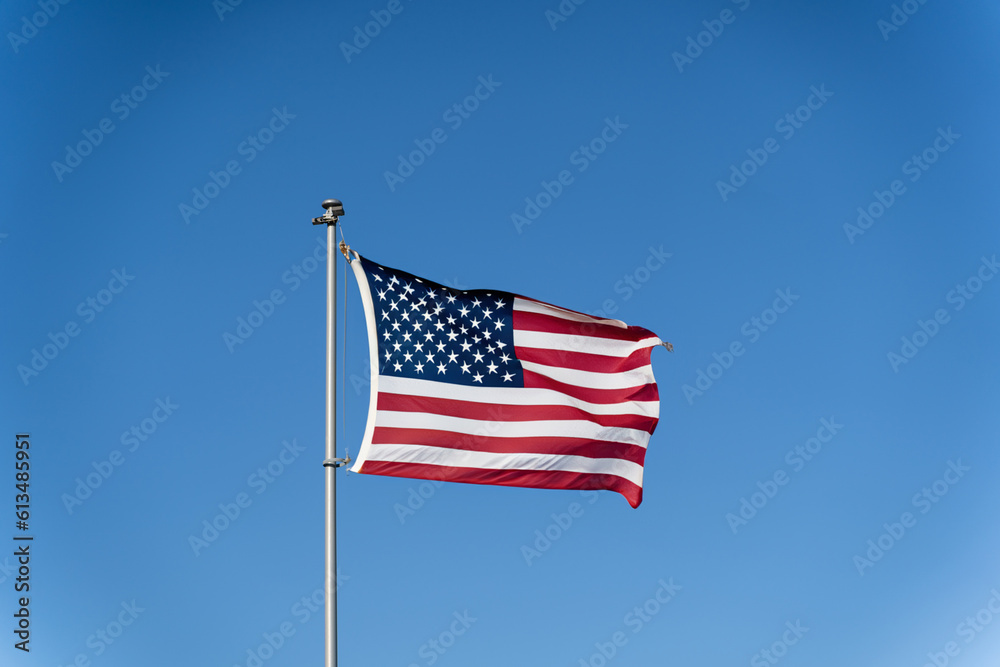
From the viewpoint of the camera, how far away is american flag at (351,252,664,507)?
50.5 feet

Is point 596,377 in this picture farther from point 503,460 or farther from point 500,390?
point 503,460

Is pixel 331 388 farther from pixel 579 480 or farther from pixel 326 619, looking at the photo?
pixel 579 480

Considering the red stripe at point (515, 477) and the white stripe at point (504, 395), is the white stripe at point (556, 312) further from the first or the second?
the red stripe at point (515, 477)

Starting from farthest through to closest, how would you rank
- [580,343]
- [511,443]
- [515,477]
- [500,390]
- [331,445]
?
[580,343] < [500,390] < [511,443] < [515,477] < [331,445]

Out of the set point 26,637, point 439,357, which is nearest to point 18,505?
point 26,637

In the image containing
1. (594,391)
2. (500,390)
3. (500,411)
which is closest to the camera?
(500,411)

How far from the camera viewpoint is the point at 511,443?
1683cm

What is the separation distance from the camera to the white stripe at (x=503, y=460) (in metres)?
15.0

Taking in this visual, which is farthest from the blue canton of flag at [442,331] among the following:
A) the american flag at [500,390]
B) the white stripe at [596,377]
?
the white stripe at [596,377]

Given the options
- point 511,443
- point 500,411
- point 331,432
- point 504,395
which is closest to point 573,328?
point 504,395

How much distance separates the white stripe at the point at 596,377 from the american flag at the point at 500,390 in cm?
2

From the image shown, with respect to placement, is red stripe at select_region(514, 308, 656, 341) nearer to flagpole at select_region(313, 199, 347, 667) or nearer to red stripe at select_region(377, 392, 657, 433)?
red stripe at select_region(377, 392, 657, 433)

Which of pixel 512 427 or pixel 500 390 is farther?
pixel 500 390

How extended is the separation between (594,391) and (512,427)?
6.96ft
